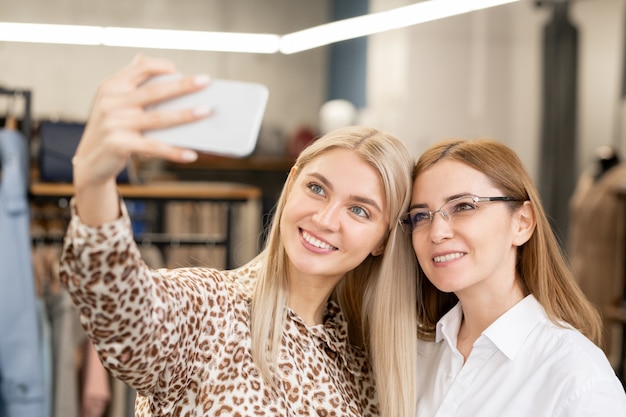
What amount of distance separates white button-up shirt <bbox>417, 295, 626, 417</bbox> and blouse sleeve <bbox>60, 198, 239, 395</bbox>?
0.68 m

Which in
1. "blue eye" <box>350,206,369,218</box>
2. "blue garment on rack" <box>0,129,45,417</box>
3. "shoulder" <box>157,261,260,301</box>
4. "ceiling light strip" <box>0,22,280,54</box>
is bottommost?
"blue garment on rack" <box>0,129,45,417</box>

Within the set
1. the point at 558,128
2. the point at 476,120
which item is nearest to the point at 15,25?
the point at 476,120

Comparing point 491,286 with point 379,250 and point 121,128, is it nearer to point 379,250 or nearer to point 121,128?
point 379,250

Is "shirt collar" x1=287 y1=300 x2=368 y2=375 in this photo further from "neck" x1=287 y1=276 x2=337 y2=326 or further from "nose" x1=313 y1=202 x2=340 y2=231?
"nose" x1=313 y1=202 x2=340 y2=231

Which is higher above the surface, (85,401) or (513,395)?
(513,395)

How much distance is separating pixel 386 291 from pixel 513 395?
0.44 m

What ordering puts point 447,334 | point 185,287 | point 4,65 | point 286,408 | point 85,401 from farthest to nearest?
1. point 4,65
2. point 85,401
3. point 447,334
4. point 286,408
5. point 185,287

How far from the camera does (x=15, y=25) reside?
9867mm

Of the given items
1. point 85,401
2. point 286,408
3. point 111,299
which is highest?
point 111,299

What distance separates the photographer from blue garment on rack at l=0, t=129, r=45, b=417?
329 centimetres

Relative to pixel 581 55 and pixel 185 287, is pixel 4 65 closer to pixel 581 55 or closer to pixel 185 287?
pixel 581 55

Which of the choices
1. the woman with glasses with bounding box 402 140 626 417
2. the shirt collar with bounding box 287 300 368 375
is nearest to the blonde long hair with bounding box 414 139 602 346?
the woman with glasses with bounding box 402 140 626 417

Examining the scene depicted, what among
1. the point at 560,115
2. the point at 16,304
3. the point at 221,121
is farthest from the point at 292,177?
the point at 560,115

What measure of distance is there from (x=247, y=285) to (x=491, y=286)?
0.60 m
